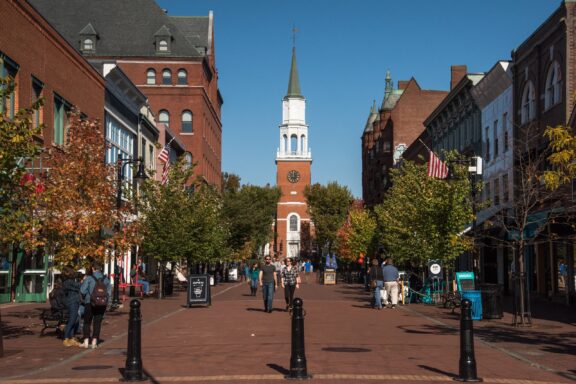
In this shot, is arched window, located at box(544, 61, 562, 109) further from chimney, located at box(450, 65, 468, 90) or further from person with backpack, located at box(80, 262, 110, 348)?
chimney, located at box(450, 65, 468, 90)

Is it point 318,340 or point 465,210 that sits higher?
point 465,210

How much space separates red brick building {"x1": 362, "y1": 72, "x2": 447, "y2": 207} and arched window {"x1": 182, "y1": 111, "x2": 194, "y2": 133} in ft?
64.5

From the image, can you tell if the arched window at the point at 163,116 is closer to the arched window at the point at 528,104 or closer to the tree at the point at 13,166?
the arched window at the point at 528,104

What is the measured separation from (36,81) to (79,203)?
9582mm

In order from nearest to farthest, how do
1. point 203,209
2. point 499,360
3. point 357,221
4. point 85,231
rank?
point 499,360, point 85,231, point 203,209, point 357,221

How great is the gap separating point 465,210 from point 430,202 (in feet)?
5.36

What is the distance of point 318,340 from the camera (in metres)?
17.8

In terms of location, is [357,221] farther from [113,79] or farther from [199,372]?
[199,372]

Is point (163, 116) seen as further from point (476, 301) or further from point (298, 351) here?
point (298, 351)

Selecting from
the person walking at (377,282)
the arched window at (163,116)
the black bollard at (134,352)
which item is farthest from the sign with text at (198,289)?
the arched window at (163,116)

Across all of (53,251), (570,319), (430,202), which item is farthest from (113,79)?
(570,319)

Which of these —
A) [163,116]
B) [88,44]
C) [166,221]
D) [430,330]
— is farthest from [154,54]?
[430,330]

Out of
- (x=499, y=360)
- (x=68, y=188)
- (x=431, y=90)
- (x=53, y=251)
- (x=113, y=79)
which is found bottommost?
(x=499, y=360)

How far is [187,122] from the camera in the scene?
76125 millimetres
